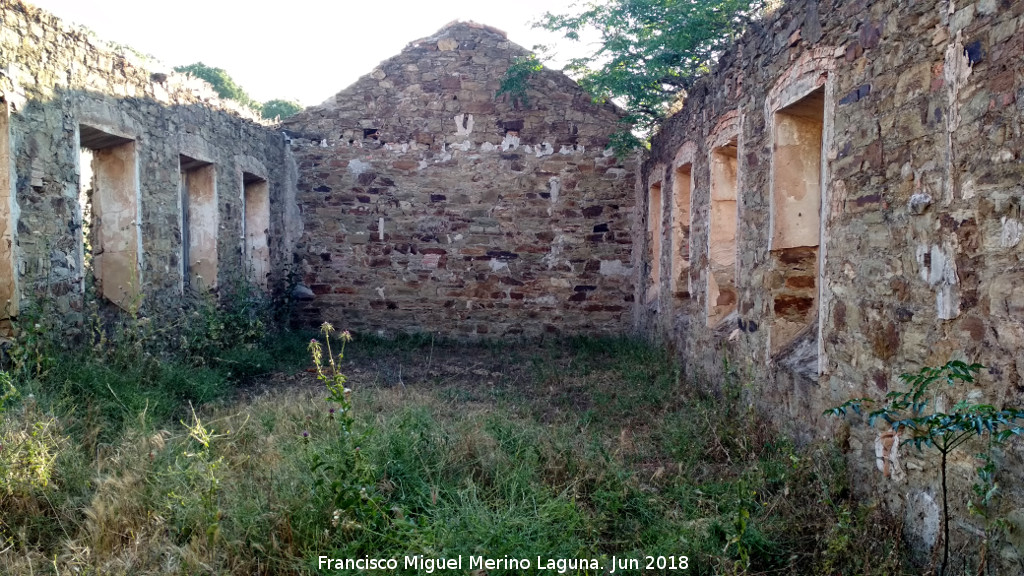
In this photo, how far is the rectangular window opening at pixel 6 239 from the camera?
4.51 meters

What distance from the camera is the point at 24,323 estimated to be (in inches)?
182

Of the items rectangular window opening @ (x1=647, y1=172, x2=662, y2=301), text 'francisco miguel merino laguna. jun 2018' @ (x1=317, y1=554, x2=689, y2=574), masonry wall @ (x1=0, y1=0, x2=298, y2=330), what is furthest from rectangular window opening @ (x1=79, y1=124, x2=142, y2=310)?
rectangular window opening @ (x1=647, y1=172, x2=662, y2=301)

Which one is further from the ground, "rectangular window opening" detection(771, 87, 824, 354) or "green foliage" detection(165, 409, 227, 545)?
"rectangular window opening" detection(771, 87, 824, 354)

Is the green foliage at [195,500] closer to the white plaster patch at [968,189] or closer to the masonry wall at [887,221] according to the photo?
the masonry wall at [887,221]

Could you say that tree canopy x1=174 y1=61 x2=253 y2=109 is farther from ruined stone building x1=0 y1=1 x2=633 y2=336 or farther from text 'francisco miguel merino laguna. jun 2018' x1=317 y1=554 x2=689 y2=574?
text 'francisco miguel merino laguna. jun 2018' x1=317 y1=554 x2=689 y2=574

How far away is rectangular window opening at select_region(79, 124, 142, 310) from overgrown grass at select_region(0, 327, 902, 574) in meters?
1.01

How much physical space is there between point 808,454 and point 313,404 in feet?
10.9

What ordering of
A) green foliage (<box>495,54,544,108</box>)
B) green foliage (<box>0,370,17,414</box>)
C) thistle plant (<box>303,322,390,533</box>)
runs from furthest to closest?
green foliage (<box>495,54,544,108</box>) → green foliage (<box>0,370,17,414</box>) → thistle plant (<box>303,322,390,533</box>)

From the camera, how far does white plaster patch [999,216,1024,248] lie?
223 centimetres

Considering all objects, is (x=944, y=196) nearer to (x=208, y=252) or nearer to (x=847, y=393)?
(x=847, y=393)

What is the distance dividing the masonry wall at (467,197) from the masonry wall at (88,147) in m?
1.94

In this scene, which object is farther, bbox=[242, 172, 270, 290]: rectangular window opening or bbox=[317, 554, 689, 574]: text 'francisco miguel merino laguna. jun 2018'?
bbox=[242, 172, 270, 290]: rectangular window opening

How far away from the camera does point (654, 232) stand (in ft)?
28.3

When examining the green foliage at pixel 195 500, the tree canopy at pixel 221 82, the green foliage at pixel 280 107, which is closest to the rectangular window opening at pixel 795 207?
the green foliage at pixel 195 500
